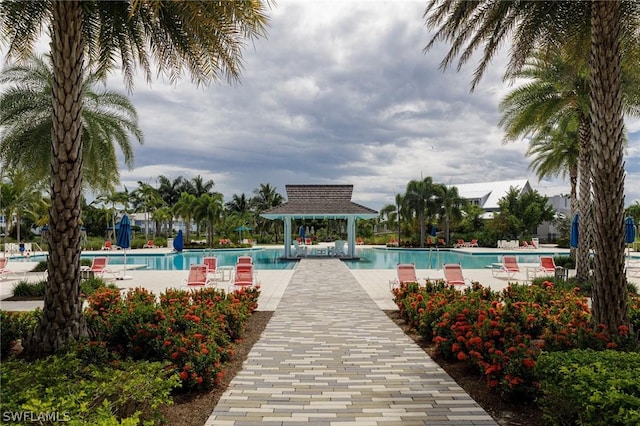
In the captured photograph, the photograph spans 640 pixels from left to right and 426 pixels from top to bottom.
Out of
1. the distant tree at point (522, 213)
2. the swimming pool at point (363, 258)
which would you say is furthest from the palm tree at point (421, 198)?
the distant tree at point (522, 213)

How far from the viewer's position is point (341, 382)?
17.2ft

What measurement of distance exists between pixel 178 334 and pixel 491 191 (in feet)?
220

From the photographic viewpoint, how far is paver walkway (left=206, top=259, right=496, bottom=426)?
426 centimetres

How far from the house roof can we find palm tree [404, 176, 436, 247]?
2546 centimetres

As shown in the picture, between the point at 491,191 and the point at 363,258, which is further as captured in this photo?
the point at 491,191

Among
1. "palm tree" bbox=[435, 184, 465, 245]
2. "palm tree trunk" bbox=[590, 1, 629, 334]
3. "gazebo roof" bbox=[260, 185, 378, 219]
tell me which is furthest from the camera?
"palm tree" bbox=[435, 184, 465, 245]

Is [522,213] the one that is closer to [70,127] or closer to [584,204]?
[584,204]

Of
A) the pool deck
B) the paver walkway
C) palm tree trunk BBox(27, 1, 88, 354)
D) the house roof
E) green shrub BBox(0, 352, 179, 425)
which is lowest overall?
the paver walkway

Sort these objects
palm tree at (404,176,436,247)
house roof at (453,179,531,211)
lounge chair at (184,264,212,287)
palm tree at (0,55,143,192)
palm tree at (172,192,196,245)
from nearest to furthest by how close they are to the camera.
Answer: lounge chair at (184,264,212,287), palm tree at (0,55,143,192), palm tree at (404,176,436,247), palm tree at (172,192,196,245), house roof at (453,179,531,211)

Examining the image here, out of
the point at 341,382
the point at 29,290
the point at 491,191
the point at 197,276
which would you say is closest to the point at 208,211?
the point at 29,290

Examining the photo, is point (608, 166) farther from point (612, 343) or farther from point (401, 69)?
point (401, 69)

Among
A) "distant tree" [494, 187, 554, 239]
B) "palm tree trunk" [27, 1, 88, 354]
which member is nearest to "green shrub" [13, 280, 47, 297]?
"palm tree trunk" [27, 1, 88, 354]

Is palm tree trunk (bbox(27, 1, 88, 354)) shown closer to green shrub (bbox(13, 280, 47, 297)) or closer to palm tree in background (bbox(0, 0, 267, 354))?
palm tree in background (bbox(0, 0, 267, 354))

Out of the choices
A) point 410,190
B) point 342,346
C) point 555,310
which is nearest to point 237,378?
point 342,346
